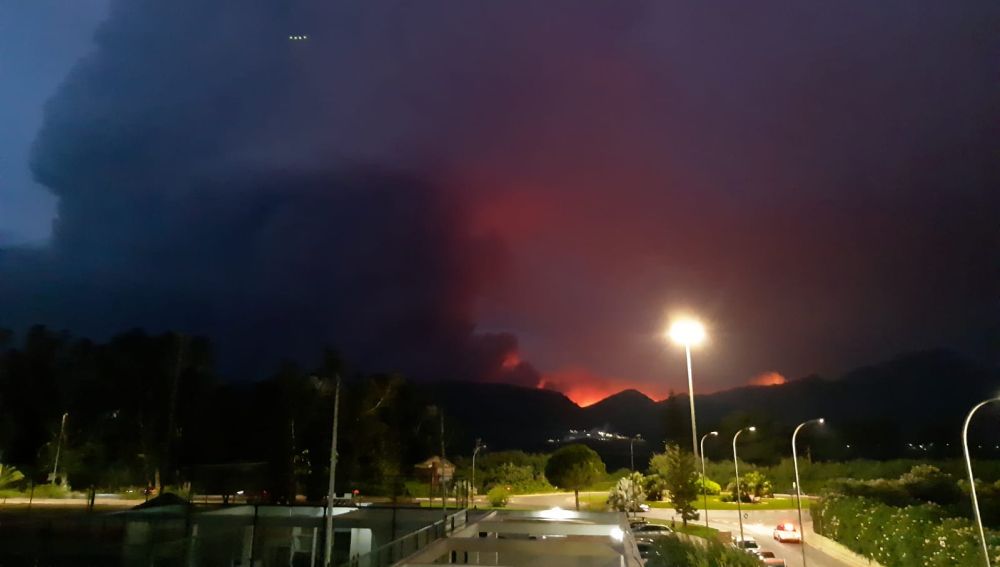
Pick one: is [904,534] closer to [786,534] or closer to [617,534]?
[786,534]

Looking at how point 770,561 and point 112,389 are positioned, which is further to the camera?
point 112,389

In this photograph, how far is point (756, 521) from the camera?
51.6 m

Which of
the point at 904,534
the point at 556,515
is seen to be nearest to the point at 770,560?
the point at 904,534

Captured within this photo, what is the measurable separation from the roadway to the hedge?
1.88 m

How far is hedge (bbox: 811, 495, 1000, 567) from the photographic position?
24859 millimetres

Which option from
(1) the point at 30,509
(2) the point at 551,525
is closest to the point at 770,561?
(2) the point at 551,525

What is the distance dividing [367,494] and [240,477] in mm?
8397

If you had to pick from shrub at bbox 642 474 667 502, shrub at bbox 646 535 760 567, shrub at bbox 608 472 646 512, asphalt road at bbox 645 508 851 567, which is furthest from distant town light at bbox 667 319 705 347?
shrub at bbox 642 474 667 502

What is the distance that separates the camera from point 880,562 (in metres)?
31.1

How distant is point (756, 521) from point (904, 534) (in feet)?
79.3

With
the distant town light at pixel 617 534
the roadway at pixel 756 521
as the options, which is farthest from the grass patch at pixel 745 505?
the distant town light at pixel 617 534

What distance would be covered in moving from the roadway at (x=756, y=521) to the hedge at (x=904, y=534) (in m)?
1.88

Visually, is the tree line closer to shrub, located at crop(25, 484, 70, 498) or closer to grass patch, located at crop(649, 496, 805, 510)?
shrub, located at crop(25, 484, 70, 498)

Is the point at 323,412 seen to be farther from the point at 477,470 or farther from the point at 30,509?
the point at 477,470
